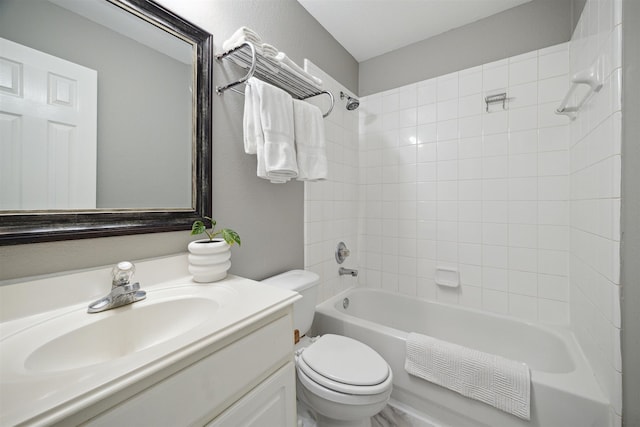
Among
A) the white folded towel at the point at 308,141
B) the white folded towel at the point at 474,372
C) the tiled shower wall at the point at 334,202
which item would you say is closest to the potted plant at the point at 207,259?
the white folded towel at the point at 308,141

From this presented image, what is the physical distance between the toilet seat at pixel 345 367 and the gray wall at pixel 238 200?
1.54 feet

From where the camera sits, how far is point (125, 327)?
2.34ft

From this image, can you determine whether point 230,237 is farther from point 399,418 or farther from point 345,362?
point 399,418

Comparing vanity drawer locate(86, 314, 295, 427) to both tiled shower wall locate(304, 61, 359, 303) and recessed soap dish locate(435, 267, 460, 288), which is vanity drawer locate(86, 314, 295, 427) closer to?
tiled shower wall locate(304, 61, 359, 303)

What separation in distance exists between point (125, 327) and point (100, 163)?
0.52 meters

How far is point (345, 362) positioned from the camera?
1125mm

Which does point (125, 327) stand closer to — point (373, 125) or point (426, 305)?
point (426, 305)

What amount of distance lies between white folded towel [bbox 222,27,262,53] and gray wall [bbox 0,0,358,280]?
45mm

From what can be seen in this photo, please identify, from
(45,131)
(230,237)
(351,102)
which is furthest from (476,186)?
(45,131)

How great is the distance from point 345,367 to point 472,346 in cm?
105

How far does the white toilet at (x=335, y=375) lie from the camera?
0.99 meters

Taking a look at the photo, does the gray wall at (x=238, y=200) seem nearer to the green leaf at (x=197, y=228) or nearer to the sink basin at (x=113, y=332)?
the green leaf at (x=197, y=228)

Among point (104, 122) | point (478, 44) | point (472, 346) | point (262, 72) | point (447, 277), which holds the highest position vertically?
point (478, 44)

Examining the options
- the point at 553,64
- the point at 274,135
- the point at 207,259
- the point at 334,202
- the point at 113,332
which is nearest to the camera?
the point at 113,332
